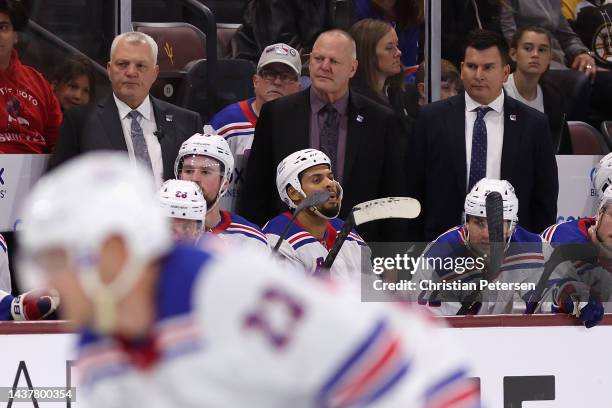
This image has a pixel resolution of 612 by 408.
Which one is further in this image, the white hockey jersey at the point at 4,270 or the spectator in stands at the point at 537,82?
the spectator in stands at the point at 537,82

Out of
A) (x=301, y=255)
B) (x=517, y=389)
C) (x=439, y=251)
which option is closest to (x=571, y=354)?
(x=517, y=389)

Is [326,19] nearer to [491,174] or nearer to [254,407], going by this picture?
[491,174]

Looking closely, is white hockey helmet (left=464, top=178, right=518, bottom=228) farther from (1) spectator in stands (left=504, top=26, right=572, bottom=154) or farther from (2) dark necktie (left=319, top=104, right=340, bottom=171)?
(1) spectator in stands (left=504, top=26, right=572, bottom=154)

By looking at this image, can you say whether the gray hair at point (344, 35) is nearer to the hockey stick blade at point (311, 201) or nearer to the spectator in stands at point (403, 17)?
the spectator in stands at point (403, 17)

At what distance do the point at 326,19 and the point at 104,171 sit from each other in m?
4.37

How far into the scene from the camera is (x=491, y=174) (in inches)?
244

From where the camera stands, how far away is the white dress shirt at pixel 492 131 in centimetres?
620

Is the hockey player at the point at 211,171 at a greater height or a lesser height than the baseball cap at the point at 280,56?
lesser

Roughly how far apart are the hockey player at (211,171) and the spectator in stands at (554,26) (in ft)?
5.64

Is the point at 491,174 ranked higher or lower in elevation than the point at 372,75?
lower

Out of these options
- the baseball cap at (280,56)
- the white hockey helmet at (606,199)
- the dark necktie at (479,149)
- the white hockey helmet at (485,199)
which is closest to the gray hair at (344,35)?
the baseball cap at (280,56)

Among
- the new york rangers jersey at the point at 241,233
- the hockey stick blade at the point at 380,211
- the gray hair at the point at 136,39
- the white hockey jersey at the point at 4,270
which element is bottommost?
the white hockey jersey at the point at 4,270

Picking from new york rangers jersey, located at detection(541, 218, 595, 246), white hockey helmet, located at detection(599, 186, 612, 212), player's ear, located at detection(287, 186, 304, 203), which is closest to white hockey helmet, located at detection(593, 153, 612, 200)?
white hockey helmet, located at detection(599, 186, 612, 212)

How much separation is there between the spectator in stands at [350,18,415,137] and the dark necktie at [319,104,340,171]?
0.38 metres
